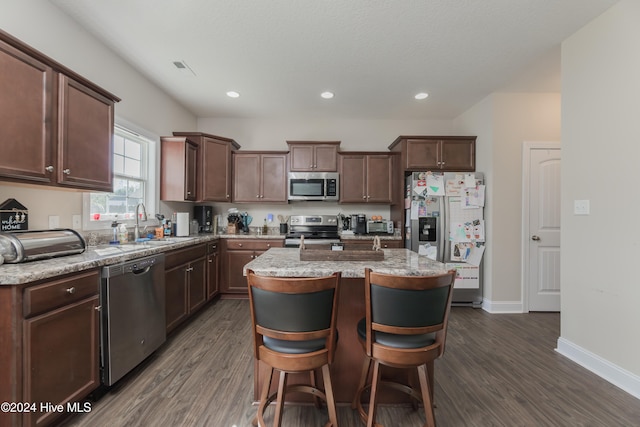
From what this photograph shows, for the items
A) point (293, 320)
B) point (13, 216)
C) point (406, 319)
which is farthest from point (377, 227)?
point (13, 216)

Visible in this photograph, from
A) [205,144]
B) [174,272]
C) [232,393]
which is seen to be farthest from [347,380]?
[205,144]

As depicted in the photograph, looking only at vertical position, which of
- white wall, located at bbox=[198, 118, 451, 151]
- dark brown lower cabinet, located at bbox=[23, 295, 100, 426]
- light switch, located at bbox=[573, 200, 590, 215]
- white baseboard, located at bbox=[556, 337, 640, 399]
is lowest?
white baseboard, located at bbox=[556, 337, 640, 399]

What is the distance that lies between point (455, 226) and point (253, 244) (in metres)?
2.79

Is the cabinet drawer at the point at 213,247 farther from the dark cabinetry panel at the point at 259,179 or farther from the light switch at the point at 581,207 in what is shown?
the light switch at the point at 581,207

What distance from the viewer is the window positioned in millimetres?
2482

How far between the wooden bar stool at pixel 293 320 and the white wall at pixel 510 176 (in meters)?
3.04

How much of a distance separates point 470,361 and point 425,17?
287 centimetres

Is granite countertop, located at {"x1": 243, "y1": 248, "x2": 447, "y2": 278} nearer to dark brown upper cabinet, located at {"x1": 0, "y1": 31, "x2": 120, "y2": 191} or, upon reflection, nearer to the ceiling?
dark brown upper cabinet, located at {"x1": 0, "y1": 31, "x2": 120, "y2": 191}

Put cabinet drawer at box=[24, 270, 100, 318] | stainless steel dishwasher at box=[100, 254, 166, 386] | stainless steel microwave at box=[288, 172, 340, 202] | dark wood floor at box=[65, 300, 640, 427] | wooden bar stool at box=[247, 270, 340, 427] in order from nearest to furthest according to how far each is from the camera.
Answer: wooden bar stool at box=[247, 270, 340, 427] → cabinet drawer at box=[24, 270, 100, 318] → dark wood floor at box=[65, 300, 640, 427] → stainless steel dishwasher at box=[100, 254, 166, 386] → stainless steel microwave at box=[288, 172, 340, 202]

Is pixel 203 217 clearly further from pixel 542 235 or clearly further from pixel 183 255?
pixel 542 235

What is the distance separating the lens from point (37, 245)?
1562 mm

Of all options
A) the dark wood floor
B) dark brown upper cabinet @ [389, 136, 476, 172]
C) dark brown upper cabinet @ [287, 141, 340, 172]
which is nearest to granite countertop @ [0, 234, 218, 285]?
the dark wood floor

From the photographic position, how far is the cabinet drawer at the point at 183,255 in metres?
2.52

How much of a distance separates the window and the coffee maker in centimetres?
79
